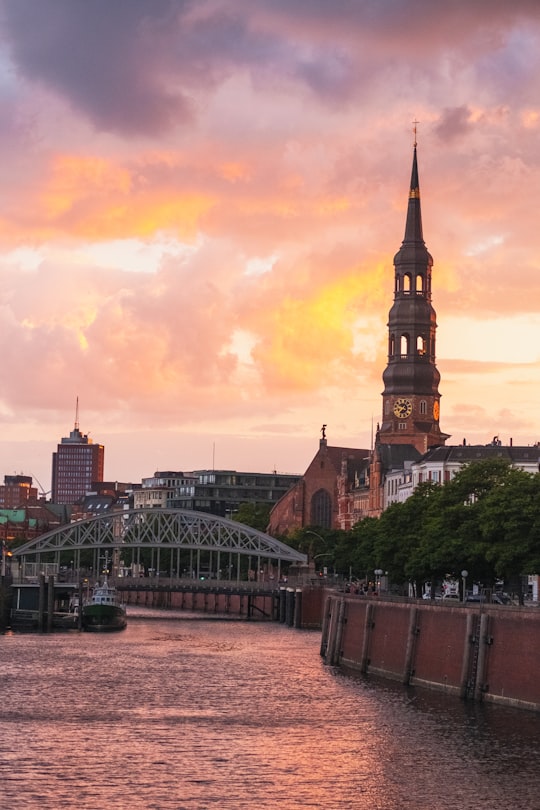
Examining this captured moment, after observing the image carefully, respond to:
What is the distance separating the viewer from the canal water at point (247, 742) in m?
70.1

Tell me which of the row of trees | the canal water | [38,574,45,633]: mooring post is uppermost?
the row of trees

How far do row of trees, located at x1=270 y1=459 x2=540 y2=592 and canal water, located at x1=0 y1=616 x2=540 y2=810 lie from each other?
12585 mm

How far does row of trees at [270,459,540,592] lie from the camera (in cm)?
11338

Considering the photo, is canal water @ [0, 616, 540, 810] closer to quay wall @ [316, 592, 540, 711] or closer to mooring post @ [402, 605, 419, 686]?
quay wall @ [316, 592, 540, 711]

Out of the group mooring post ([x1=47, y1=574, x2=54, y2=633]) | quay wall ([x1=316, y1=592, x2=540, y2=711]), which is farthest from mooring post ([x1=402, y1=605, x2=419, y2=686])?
mooring post ([x1=47, y1=574, x2=54, y2=633])

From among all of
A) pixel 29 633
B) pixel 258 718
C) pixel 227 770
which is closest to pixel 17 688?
pixel 258 718

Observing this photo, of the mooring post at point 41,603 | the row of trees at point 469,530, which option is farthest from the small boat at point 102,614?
the row of trees at point 469,530

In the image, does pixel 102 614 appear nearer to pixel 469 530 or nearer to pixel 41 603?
pixel 41 603

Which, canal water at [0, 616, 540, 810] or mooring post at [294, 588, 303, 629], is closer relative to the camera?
canal water at [0, 616, 540, 810]

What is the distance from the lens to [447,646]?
98.2 meters

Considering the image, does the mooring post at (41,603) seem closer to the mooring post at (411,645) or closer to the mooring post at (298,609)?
the mooring post at (298,609)

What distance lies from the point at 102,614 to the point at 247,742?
93.4 metres

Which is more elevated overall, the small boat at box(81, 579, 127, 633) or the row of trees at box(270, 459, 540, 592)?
the row of trees at box(270, 459, 540, 592)

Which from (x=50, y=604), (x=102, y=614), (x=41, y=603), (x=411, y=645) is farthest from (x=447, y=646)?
(x=41, y=603)
